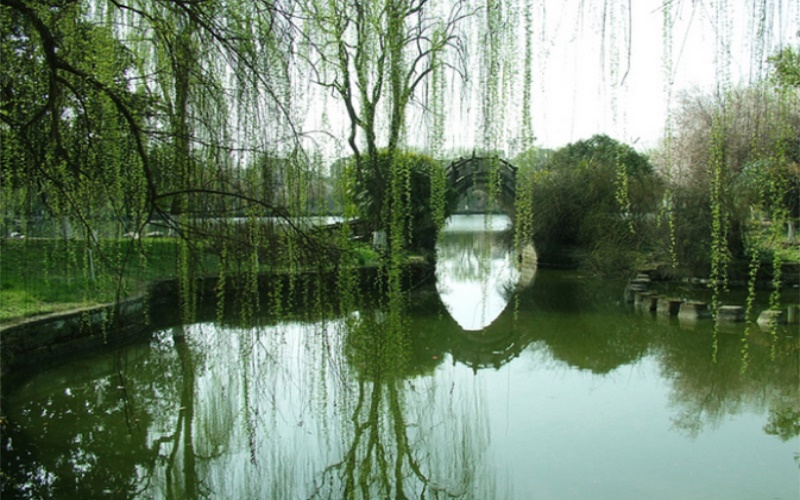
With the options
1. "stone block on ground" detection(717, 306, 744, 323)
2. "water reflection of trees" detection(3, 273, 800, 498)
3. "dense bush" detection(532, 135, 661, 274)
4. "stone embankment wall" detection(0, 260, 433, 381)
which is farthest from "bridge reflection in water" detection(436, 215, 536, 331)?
"stone embankment wall" detection(0, 260, 433, 381)

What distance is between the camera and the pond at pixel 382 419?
283cm

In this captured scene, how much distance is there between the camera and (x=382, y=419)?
339 centimetres

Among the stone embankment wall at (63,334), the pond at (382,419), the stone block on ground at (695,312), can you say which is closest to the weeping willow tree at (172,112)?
the pond at (382,419)

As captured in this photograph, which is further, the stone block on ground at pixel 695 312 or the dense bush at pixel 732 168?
the stone block on ground at pixel 695 312

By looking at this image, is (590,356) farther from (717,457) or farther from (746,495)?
(746,495)

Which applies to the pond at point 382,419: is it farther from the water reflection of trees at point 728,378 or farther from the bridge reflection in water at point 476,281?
the bridge reflection in water at point 476,281

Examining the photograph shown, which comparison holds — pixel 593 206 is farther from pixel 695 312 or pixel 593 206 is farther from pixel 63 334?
pixel 63 334

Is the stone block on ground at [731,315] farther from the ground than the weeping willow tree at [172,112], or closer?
closer

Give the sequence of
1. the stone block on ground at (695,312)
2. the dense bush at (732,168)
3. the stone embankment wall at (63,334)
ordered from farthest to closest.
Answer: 1. the stone block on ground at (695,312)
2. the stone embankment wall at (63,334)
3. the dense bush at (732,168)

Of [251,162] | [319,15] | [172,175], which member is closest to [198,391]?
[172,175]

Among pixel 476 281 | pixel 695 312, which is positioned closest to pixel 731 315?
pixel 695 312

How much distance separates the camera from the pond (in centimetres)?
283

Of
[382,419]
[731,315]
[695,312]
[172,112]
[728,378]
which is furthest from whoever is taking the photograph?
[695,312]

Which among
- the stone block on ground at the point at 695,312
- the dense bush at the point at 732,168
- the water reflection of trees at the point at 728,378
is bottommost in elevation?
the water reflection of trees at the point at 728,378
